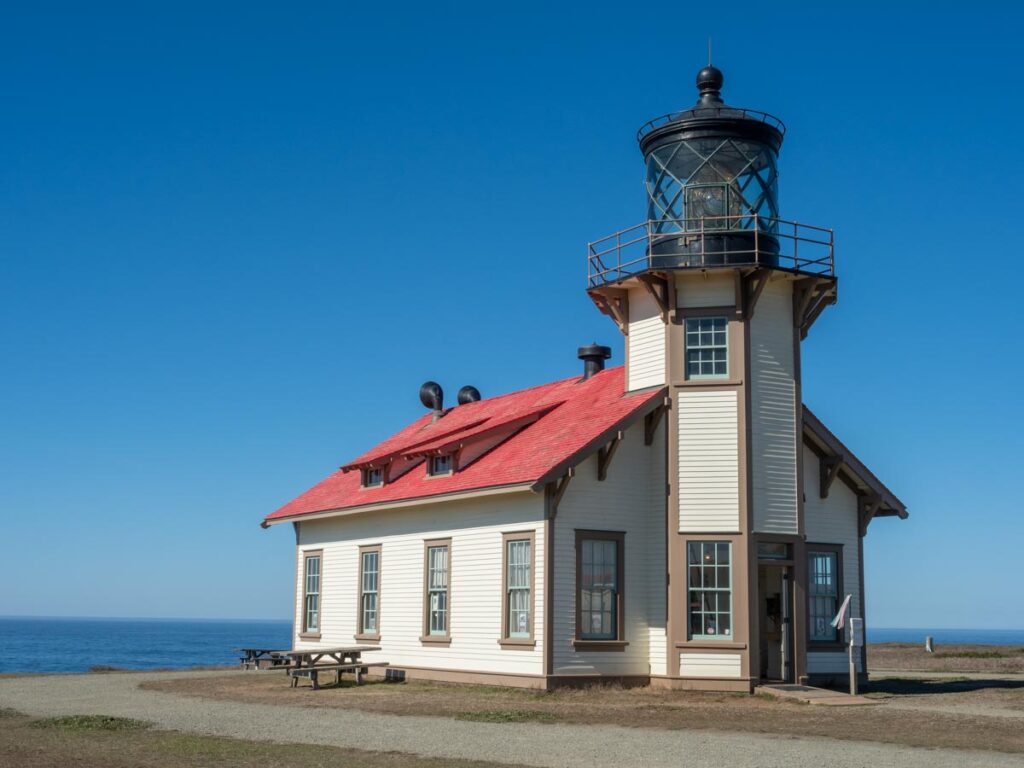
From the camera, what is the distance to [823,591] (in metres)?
23.0

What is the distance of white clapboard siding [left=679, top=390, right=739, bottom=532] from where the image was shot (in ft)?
69.5

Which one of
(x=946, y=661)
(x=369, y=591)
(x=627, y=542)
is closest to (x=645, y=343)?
(x=627, y=542)

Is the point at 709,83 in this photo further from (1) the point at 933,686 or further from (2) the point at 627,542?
(1) the point at 933,686

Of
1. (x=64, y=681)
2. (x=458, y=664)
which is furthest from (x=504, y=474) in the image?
(x=64, y=681)

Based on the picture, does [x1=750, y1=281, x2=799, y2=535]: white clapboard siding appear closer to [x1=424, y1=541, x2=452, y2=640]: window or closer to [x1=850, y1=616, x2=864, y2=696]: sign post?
[x1=850, y1=616, x2=864, y2=696]: sign post

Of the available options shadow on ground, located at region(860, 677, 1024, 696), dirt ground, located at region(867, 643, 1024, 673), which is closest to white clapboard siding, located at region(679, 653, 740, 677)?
shadow on ground, located at region(860, 677, 1024, 696)

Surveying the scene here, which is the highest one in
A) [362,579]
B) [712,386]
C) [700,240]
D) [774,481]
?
[700,240]

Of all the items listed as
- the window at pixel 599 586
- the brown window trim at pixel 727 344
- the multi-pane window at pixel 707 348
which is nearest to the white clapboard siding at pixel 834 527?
the brown window trim at pixel 727 344

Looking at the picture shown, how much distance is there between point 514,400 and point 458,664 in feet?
25.3

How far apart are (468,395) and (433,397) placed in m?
0.97

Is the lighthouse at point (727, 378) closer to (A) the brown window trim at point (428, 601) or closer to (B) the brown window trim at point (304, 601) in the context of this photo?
(A) the brown window trim at point (428, 601)

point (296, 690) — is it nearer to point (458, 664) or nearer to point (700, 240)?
point (458, 664)

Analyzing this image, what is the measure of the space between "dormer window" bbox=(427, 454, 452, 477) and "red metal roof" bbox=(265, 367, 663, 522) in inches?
8.8

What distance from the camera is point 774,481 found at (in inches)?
847
